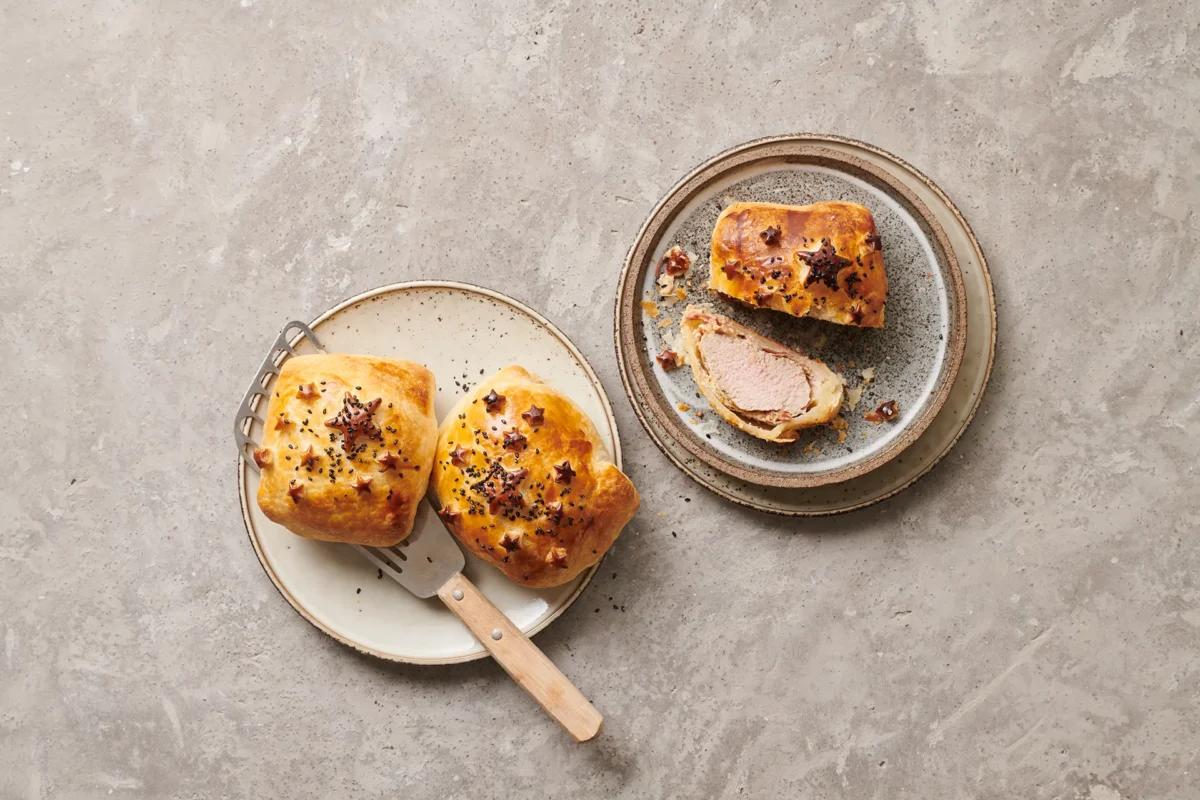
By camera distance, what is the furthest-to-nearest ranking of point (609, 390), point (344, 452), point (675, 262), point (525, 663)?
point (609, 390) < point (675, 262) < point (525, 663) < point (344, 452)

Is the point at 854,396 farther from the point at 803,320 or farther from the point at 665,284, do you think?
the point at 665,284

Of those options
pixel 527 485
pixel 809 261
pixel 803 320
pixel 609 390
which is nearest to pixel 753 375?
pixel 803 320

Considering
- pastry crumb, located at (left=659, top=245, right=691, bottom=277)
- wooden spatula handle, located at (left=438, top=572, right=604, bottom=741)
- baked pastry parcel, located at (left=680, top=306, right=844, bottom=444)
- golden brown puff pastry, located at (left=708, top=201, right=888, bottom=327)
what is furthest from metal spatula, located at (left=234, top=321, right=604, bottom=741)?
golden brown puff pastry, located at (left=708, top=201, right=888, bottom=327)

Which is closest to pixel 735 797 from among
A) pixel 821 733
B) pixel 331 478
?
pixel 821 733

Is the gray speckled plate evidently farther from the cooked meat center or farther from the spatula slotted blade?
the spatula slotted blade

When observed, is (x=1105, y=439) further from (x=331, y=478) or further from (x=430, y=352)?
(x=331, y=478)

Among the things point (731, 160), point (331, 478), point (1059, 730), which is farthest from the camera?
point (1059, 730)

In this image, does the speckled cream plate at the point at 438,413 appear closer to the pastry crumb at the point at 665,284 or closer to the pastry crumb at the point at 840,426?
the pastry crumb at the point at 665,284
